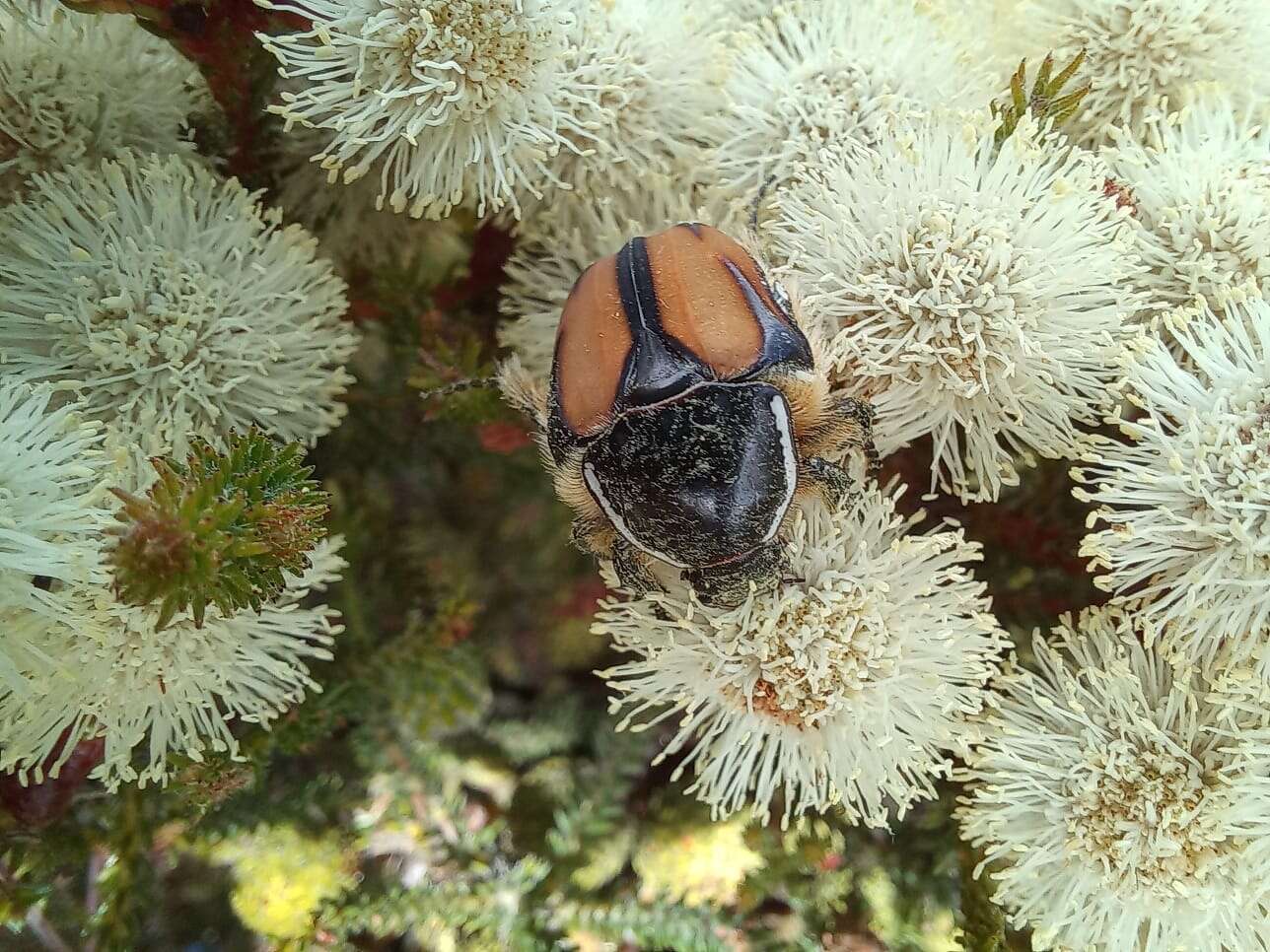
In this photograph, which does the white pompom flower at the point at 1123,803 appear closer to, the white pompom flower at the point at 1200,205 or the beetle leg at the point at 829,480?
the beetle leg at the point at 829,480

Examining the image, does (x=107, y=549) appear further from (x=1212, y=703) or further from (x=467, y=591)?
(x=1212, y=703)

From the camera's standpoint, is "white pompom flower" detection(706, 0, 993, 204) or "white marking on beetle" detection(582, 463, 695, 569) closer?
"white marking on beetle" detection(582, 463, 695, 569)

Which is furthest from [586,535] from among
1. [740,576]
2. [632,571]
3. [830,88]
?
[830,88]

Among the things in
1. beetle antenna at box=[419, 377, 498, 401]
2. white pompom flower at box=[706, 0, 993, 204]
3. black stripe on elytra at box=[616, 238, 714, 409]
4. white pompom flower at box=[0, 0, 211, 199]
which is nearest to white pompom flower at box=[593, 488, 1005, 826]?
black stripe on elytra at box=[616, 238, 714, 409]

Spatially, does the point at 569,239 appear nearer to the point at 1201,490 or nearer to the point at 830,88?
the point at 830,88

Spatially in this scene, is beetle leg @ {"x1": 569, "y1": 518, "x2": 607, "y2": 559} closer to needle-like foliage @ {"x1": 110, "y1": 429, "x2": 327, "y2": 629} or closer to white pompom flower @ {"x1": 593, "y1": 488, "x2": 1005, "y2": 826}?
white pompom flower @ {"x1": 593, "y1": 488, "x2": 1005, "y2": 826}

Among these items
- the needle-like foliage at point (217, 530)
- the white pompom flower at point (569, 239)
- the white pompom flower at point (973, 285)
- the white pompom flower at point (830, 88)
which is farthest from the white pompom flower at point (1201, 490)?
the needle-like foliage at point (217, 530)
